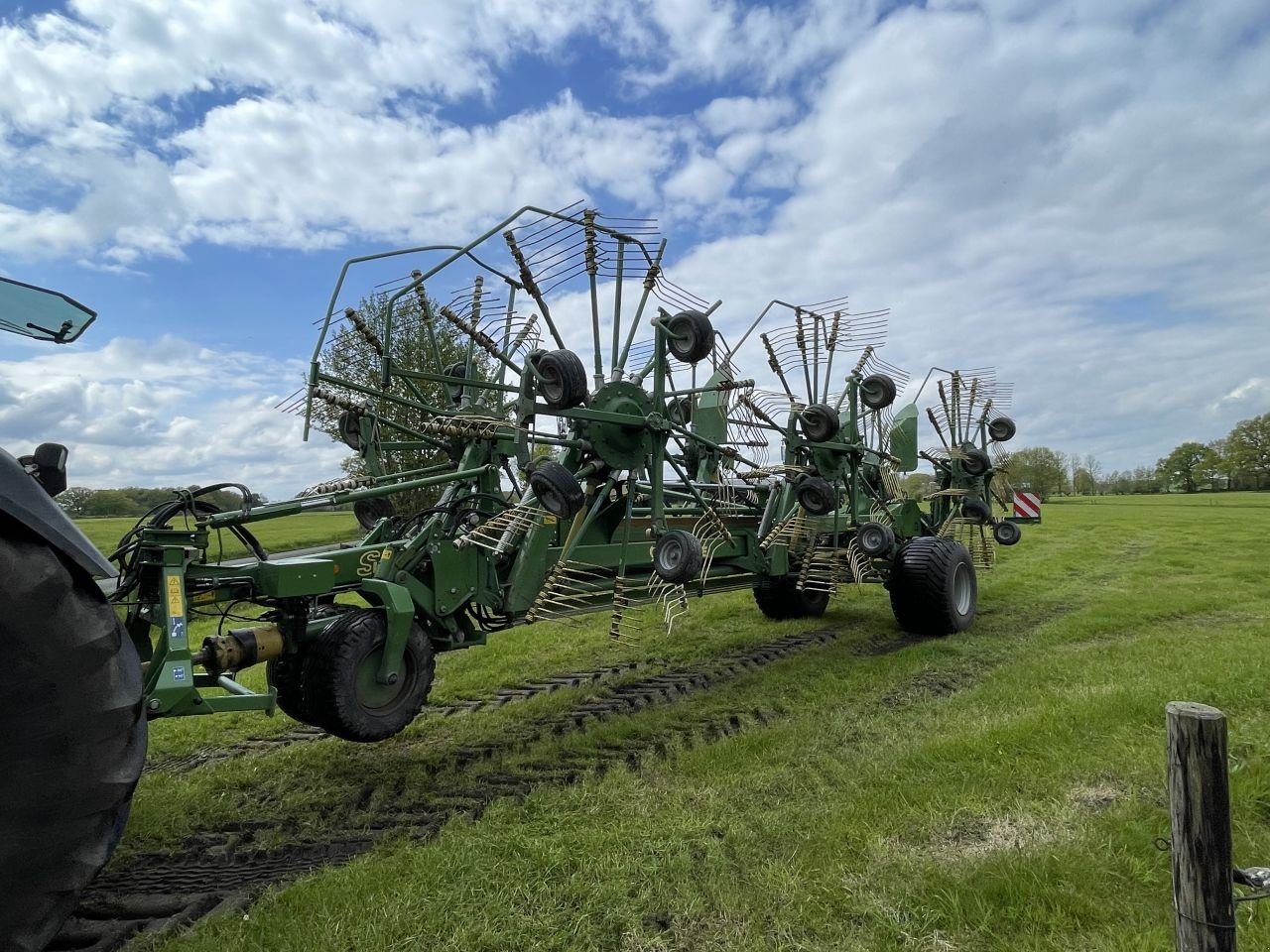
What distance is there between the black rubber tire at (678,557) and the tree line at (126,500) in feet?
8.22

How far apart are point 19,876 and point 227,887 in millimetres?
1439

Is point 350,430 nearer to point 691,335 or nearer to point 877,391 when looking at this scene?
point 691,335

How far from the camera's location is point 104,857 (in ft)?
7.30

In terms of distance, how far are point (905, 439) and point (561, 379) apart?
6311 millimetres

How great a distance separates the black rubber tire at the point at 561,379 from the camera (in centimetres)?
502

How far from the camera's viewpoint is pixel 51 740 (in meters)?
2.13

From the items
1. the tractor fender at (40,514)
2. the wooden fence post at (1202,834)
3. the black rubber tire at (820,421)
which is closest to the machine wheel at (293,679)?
the tractor fender at (40,514)

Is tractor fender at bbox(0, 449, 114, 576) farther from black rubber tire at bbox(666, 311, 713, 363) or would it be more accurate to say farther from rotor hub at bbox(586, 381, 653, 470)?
black rubber tire at bbox(666, 311, 713, 363)

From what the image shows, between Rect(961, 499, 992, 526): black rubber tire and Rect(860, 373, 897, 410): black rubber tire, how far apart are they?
9.26ft

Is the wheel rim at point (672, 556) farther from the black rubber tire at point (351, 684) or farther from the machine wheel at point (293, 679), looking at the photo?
the machine wheel at point (293, 679)

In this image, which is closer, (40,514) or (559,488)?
(40,514)

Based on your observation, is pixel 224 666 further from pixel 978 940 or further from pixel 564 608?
pixel 978 940

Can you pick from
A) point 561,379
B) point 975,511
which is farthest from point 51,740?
point 975,511

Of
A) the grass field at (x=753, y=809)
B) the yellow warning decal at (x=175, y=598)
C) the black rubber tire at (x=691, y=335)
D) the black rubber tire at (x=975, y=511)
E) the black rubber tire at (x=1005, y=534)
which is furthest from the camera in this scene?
the black rubber tire at (x=1005, y=534)
